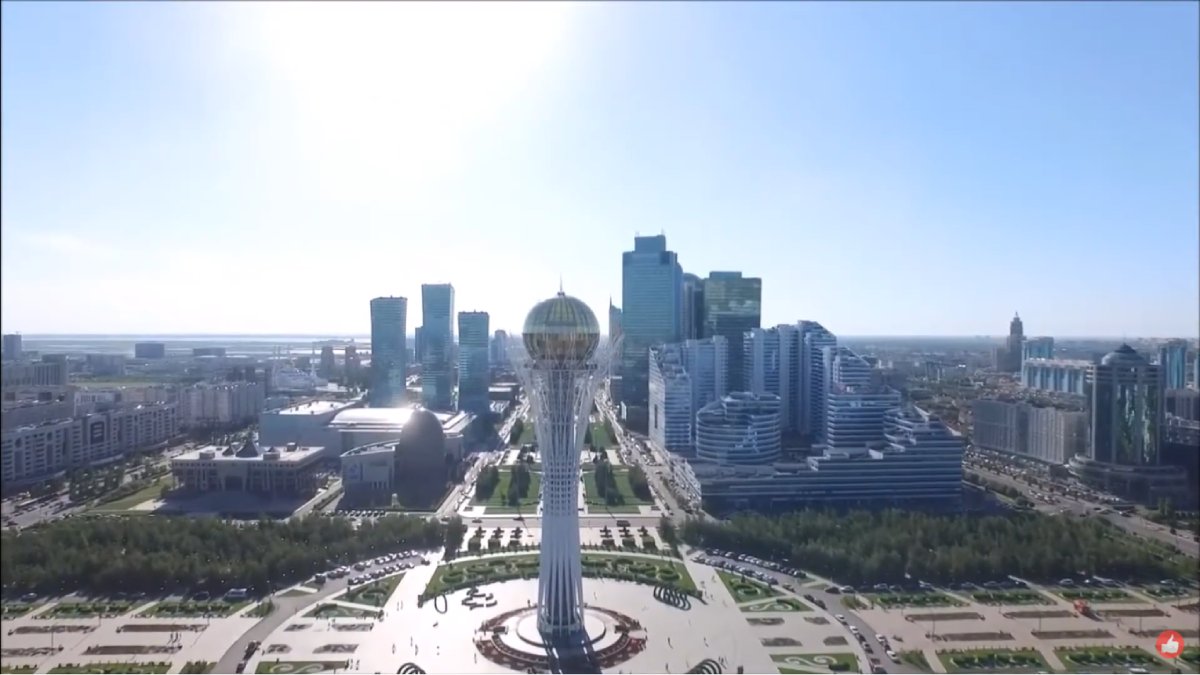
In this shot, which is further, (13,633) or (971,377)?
(971,377)

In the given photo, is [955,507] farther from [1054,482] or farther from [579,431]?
[579,431]

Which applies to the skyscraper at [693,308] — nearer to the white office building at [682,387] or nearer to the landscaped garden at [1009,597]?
the white office building at [682,387]

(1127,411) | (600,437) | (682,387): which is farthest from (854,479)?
(600,437)

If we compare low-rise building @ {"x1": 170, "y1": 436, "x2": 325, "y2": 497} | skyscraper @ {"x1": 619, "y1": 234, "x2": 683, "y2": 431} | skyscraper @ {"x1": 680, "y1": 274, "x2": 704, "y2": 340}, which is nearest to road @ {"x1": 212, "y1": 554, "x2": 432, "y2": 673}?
low-rise building @ {"x1": 170, "y1": 436, "x2": 325, "y2": 497}

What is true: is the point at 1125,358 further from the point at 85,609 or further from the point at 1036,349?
the point at 85,609

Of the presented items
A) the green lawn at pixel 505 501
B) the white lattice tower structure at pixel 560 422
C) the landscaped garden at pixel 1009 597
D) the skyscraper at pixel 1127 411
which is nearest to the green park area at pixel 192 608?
the white lattice tower structure at pixel 560 422

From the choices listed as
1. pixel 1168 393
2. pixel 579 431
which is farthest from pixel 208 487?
pixel 1168 393
